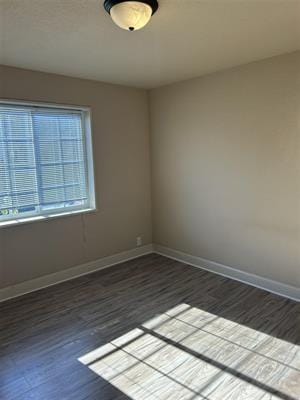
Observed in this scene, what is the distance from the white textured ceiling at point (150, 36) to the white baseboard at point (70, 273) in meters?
A: 2.33

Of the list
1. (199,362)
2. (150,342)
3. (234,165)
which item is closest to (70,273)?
(150,342)

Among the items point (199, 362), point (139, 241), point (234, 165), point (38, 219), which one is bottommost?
point (199, 362)

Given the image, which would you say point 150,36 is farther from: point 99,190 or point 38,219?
point 38,219

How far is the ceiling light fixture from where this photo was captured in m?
1.66

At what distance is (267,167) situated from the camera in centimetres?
297

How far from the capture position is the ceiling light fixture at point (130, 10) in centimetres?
166

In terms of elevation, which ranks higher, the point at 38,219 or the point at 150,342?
the point at 38,219

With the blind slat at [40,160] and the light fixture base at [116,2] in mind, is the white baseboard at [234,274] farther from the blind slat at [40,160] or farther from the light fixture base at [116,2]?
the light fixture base at [116,2]

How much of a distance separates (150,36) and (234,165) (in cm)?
166

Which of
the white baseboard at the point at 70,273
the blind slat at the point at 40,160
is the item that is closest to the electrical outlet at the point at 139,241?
the white baseboard at the point at 70,273

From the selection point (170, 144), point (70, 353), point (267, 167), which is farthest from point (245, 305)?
point (170, 144)

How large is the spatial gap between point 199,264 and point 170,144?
1689mm

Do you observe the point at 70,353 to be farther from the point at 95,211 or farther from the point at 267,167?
the point at 267,167

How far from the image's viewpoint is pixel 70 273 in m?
3.55
